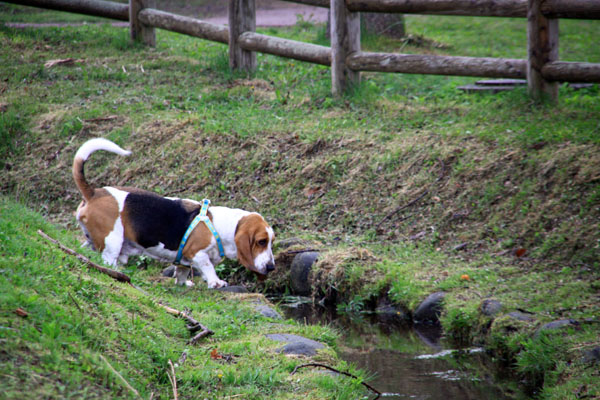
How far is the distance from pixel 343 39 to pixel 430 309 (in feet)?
15.9

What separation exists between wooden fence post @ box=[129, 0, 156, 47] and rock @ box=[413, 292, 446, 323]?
29.5 feet

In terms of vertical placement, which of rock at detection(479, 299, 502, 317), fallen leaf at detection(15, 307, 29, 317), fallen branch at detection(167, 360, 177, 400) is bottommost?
rock at detection(479, 299, 502, 317)

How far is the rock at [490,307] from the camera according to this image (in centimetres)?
546

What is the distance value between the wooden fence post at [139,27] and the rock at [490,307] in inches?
375

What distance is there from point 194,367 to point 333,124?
5.54 meters

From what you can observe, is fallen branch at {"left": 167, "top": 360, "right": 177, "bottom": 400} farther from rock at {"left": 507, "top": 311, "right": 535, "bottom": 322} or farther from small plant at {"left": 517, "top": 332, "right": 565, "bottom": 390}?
rock at {"left": 507, "top": 311, "right": 535, "bottom": 322}

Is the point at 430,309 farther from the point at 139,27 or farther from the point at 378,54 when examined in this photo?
the point at 139,27

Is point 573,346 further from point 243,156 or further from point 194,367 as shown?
point 243,156

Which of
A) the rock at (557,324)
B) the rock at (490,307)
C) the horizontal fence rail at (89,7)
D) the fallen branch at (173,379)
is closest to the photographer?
the fallen branch at (173,379)

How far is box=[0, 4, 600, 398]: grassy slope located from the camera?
20.2 ft

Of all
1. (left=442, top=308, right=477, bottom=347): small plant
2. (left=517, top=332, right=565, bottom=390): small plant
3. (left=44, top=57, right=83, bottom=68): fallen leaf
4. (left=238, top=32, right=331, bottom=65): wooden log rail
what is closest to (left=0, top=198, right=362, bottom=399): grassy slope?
(left=442, top=308, right=477, bottom=347): small plant

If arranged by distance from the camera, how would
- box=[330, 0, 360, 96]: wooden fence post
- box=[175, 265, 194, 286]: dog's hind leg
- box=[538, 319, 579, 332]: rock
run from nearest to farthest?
box=[538, 319, 579, 332]: rock, box=[175, 265, 194, 286]: dog's hind leg, box=[330, 0, 360, 96]: wooden fence post

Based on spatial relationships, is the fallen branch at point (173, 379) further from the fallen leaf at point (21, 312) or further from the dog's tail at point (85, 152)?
the dog's tail at point (85, 152)

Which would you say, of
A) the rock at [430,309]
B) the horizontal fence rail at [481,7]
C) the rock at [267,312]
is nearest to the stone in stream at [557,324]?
the rock at [430,309]
